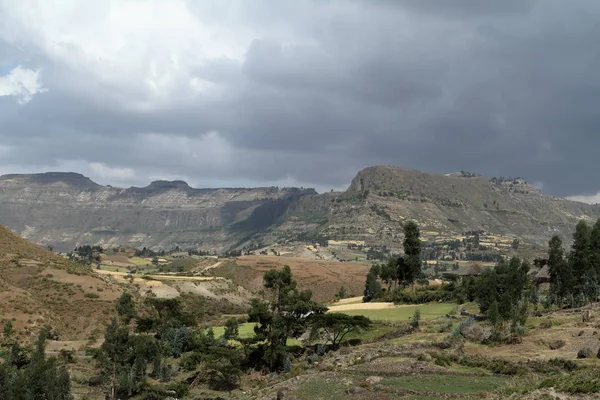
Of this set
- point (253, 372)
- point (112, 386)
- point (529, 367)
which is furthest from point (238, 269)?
point (529, 367)


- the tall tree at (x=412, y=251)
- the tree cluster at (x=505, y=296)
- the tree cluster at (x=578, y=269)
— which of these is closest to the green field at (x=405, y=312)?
the tree cluster at (x=505, y=296)

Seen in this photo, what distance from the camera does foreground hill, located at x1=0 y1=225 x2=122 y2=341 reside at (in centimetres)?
8646

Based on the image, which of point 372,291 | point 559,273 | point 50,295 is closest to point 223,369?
point 559,273

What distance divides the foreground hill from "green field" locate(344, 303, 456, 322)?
46.3m

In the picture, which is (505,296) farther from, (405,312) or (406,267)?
(406,267)

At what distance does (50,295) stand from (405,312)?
66.2 meters

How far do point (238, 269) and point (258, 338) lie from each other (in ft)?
417

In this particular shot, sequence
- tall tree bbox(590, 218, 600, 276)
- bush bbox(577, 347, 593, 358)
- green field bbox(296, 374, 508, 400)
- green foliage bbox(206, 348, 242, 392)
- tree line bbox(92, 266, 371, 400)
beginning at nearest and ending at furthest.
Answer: green field bbox(296, 374, 508, 400) < bush bbox(577, 347, 593, 358) < tree line bbox(92, 266, 371, 400) < green foliage bbox(206, 348, 242, 392) < tall tree bbox(590, 218, 600, 276)

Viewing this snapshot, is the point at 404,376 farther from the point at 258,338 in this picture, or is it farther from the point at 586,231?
the point at 586,231

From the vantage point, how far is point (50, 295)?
329ft

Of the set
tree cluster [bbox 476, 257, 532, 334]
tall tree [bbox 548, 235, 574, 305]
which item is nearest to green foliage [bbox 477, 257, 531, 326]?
tree cluster [bbox 476, 257, 532, 334]

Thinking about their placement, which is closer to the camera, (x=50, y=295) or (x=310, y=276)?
(x=50, y=295)

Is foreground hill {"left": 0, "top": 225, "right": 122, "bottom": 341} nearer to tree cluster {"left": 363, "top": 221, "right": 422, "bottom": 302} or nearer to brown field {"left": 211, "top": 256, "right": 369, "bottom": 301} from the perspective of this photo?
tree cluster {"left": 363, "top": 221, "right": 422, "bottom": 302}

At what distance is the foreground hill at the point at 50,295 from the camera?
8646cm
